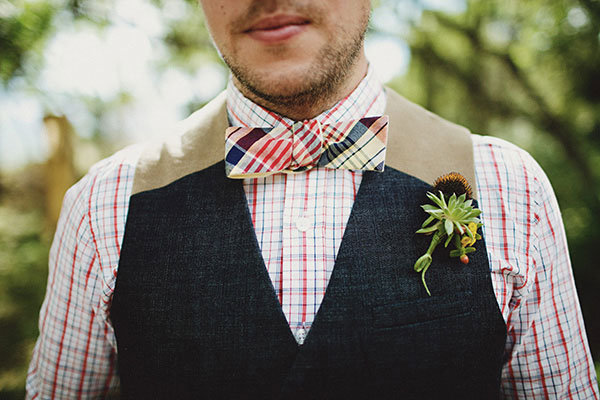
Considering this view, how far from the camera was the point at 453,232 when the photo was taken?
989 mm

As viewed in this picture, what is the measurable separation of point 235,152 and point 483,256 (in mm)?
654

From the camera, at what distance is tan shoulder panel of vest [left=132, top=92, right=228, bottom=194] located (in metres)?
1.12

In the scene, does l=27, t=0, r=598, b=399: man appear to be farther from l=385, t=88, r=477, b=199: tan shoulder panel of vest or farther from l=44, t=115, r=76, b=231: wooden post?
l=44, t=115, r=76, b=231: wooden post

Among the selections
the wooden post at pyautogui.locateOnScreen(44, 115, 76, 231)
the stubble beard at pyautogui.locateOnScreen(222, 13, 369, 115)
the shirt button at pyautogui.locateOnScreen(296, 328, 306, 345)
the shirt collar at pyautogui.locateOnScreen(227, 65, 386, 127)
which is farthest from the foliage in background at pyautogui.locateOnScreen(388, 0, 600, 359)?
the wooden post at pyautogui.locateOnScreen(44, 115, 76, 231)

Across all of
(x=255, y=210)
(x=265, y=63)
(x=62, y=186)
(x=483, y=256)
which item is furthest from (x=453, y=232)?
(x=62, y=186)

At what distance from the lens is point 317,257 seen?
3.32 ft

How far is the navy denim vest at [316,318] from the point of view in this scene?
3.07 feet

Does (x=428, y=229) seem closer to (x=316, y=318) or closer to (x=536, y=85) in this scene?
(x=316, y=318)

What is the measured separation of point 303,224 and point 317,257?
0.29ft

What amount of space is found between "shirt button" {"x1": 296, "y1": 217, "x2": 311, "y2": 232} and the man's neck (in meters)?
0.28

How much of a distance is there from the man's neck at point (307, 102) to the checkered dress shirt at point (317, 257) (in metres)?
0.02

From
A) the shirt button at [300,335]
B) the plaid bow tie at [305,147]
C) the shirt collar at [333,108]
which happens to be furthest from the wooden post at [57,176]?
the shirt button at [300,335]

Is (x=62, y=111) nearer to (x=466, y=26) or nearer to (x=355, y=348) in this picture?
(x=355, y=348)

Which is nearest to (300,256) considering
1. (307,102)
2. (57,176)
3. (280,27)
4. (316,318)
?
(316,318)
